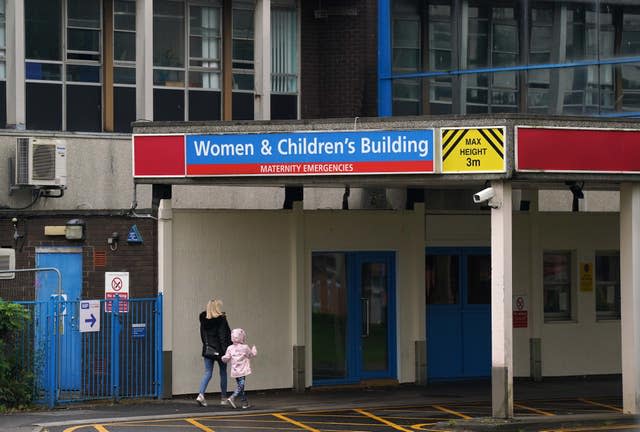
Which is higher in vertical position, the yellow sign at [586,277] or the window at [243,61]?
the window at [243,61]

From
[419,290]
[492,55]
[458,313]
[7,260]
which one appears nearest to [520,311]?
[458,313]

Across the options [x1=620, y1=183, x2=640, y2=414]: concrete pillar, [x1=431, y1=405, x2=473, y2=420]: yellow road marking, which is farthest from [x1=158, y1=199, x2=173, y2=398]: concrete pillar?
[x1=620, y1=183, x2=640, y2=414]: concrete pillar

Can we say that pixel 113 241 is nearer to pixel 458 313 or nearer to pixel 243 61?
pixel 243 61

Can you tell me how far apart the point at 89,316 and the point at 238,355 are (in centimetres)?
238

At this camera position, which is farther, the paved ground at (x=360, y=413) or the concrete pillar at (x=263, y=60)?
the concrete pillar at (x=263, y=60)

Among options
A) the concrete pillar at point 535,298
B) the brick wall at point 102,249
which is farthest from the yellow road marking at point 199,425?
the concrete pillar at point 535,298

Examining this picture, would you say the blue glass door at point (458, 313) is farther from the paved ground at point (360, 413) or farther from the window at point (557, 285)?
the window at point (557, 285)

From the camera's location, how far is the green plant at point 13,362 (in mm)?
16422

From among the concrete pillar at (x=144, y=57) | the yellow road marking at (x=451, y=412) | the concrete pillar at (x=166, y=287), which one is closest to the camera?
the yellow road marking at (x=451, y=412)

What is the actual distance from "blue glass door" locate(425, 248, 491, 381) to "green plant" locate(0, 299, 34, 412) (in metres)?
7.33

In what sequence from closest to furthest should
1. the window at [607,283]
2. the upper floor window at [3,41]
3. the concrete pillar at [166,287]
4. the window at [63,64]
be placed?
the concrete pillar at [166,287] < the upper floor window at [3,41] < the window at [63,64] < the window at [607,283]

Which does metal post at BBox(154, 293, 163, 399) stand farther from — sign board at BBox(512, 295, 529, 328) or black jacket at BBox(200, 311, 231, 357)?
sign board at BBox(512, 295, 529, 328)

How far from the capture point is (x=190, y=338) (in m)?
18.3

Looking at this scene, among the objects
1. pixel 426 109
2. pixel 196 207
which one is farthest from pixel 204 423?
pixel 426 109
